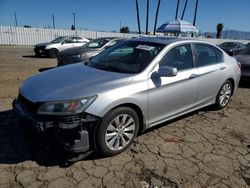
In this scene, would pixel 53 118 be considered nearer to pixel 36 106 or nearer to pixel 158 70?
pixel 36 106

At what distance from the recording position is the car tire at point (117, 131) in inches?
114

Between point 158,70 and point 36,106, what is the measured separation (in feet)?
5.62

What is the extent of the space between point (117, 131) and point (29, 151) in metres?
1.26

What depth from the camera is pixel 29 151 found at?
→ 3.22 meters

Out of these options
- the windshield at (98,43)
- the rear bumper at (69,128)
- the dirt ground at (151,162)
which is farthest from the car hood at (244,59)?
the rear bumper at (69,128)

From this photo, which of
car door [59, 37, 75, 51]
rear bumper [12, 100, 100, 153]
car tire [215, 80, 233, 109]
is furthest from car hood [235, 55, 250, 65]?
car door [59, 37, 75, 51]

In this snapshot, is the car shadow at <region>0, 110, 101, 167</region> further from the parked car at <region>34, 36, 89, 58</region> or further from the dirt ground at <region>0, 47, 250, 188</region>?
the parked car at <region>34, 36, 89, 58</region>

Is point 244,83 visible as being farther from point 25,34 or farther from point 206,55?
point 25,34

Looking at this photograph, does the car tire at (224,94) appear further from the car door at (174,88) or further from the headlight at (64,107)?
the headlight at (64,107)

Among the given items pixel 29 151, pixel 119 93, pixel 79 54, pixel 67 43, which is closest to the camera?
pixel 119 93

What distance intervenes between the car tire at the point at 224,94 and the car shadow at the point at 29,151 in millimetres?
3002

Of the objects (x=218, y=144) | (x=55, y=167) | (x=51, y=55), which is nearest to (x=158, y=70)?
(x=218, y=144)

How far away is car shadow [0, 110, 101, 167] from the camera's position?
118 inches

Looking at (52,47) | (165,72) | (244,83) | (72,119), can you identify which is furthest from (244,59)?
(52,47)
